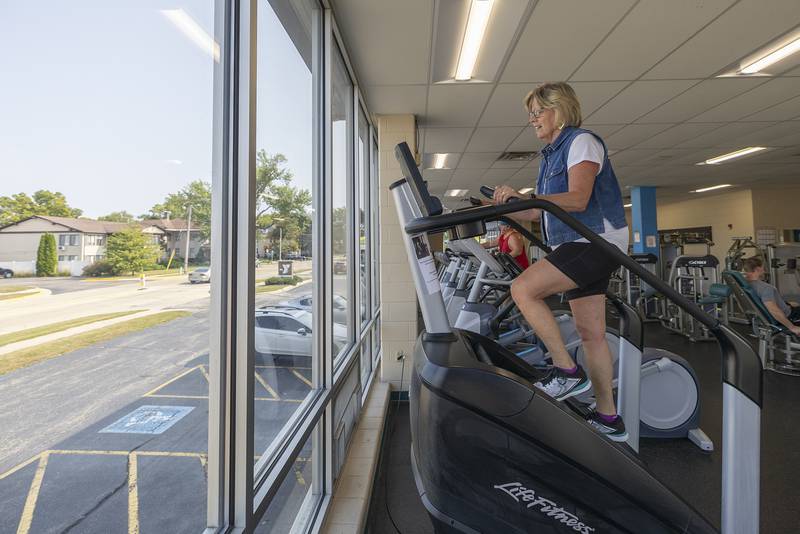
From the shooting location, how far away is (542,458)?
1016mm

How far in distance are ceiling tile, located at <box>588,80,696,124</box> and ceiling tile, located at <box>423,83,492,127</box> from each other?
4.05 ft

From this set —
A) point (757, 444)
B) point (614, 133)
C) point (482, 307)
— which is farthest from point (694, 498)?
point (614, 133)

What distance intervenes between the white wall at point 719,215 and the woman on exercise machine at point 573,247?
11017 mm

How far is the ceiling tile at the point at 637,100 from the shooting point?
3.28 m

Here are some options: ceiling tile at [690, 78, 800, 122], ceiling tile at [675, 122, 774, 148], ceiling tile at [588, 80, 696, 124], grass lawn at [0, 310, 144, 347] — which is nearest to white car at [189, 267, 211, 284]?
grass lawn at [0, 310, 144, 347]

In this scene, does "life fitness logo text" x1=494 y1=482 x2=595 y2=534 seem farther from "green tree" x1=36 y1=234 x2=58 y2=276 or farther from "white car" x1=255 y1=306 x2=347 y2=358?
"green tree" x1=36 y1=234 x2=58 y2=276

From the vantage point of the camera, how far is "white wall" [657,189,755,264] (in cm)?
953

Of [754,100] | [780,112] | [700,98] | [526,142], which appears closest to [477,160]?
[526,142]

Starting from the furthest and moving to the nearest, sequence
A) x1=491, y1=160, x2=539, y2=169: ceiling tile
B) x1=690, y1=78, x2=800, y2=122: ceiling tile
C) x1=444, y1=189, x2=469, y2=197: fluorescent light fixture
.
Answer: x1=444, y1=189, x2=469, y2=197: fluorescent light fixture, x1=491, y1=160, x2=539, y2=169: ceiling tile, x1=690, y1=78, x2=800, y2=122: ceiling tile

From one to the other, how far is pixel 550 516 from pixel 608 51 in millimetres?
2958

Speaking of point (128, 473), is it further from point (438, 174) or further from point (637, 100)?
point (438, 174)

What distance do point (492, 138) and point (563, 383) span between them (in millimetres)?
3944

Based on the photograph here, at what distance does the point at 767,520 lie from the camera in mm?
1834

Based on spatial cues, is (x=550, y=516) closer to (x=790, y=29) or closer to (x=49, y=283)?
(x=49, y=283)
